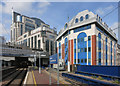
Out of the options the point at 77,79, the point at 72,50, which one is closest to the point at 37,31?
the point at 72,50

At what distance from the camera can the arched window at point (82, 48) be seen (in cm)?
3331

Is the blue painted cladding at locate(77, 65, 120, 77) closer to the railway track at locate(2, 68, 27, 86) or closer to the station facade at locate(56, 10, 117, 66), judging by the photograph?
the station facade at locate(56, 10, 117, 66)

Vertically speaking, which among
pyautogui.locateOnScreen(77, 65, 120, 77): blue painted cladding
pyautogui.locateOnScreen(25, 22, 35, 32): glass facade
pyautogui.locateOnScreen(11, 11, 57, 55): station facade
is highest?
pyautogui.locateOnScreen(25, 22, 35, 32): glass facade

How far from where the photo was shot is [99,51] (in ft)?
108

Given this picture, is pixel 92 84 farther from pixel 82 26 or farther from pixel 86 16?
pixel 86 16

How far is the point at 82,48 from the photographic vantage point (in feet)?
112

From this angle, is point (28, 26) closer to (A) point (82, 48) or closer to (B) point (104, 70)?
(A) point (82, 48)

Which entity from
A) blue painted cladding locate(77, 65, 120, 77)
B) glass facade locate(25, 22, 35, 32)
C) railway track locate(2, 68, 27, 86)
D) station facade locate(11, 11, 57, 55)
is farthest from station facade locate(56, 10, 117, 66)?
glass facade locate(25, 22, 35, 32)

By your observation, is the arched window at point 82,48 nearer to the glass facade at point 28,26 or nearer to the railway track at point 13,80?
the railway track at point 13,80

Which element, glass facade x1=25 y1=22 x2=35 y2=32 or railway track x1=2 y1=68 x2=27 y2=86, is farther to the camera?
glass facade x1=25 y1=22 x2=35 y2=32

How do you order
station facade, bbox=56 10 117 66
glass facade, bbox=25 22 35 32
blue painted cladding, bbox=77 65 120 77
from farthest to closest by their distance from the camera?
glass facade, bbox=25 22 35 32 → station facade, bbox=56 10 117 66 → blue painted cladding, bbox=77 65 120 77

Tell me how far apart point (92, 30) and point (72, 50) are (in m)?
11.0

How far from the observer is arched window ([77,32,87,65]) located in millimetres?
33312

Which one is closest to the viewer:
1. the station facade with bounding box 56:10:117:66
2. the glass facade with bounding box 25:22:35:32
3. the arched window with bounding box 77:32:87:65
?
the station facade with bounding box 56:10:117:66
